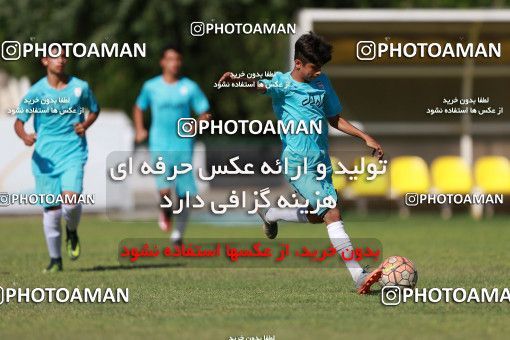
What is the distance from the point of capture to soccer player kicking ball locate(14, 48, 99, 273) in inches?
523

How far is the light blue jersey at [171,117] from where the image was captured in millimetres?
16266

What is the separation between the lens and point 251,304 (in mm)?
10211

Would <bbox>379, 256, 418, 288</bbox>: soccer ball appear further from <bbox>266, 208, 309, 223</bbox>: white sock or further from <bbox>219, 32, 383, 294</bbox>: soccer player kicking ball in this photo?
<bbox>266, 208, 309, 223</bbox>: white sock

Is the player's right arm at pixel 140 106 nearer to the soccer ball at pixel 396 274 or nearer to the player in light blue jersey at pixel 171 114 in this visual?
the player in light blue jersey at pixel 171 114

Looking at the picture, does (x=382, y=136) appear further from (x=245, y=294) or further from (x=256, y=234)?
(x=245, y=294)

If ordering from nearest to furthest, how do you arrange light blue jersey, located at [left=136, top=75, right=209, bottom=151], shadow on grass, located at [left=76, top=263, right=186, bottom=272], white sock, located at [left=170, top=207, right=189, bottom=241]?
1. shadow on grass, located at [left=76, top=263, right=186, bottom=272]
2. white sock, located at [left=170, top=207, right=189, bottom=241]
3. light blue jersey, located at [left=136, top=75, right=209, bottom=151]

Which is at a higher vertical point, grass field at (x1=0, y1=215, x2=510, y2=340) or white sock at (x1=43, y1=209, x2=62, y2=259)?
white sock at (x1=43, y1=209, x2=62, y2=259)

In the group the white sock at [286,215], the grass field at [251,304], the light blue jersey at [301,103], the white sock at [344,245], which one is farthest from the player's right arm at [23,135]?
the white sock at [344,245]

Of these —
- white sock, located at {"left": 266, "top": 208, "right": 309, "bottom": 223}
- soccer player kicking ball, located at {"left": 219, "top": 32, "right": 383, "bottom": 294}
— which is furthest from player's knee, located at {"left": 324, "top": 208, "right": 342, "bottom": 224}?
white sock, located at {"left": 266, "top": 208, "right": 309, "bottom": 223}

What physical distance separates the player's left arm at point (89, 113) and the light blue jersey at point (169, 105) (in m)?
2.89

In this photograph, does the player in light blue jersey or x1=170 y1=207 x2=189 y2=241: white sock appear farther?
the player in light blue jersey

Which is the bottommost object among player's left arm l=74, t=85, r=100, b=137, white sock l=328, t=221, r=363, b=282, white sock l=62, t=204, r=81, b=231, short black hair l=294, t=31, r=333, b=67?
white sock l=328, t=221, r=363, b=282

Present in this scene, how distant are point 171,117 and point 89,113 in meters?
3.16

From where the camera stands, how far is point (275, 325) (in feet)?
29.1
